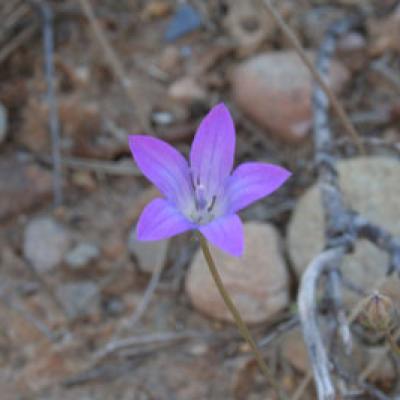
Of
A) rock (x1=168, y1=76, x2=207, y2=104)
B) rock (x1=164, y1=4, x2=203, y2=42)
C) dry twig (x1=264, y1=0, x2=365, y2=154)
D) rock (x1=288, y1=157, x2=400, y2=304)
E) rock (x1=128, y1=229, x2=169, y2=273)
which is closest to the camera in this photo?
dry twig (x1=264, y1=0, x2=365, y2=154)

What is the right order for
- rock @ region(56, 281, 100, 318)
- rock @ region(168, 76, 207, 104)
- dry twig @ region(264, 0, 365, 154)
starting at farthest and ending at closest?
rock @ region(168, 76, 207, 104) < rock @ region(56, 281, 100, 318) < dry twig @ region(264, 0, 365, 154)

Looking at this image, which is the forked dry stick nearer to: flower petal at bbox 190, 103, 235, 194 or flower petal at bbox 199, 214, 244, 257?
flower petal at bbox 190, 103, 235, 194

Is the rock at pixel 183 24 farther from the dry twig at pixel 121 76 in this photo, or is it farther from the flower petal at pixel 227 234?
the flower petal at pixel 227 234

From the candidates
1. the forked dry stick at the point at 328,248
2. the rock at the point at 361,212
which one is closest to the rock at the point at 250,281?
the rock at the point at 361,212

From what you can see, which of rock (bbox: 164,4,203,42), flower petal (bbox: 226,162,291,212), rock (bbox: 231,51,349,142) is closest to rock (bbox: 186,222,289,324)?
rock (bbox: 231,51,349,142)

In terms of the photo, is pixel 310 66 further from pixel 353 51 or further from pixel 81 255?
pixel 81 255

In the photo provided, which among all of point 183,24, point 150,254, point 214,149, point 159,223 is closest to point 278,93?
point 183,24
